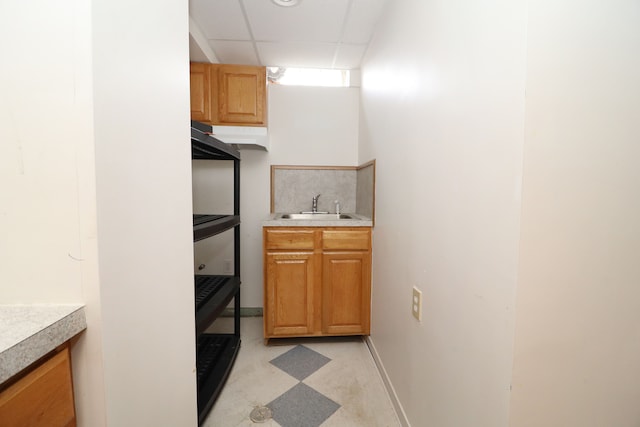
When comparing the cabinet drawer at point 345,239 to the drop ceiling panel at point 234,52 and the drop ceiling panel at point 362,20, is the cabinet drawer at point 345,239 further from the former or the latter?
the drop ceiling panel at point 234,52

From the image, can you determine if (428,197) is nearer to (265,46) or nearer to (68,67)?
(68,67)

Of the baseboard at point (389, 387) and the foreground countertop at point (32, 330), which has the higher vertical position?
the foreground countertop at point (32, 330)

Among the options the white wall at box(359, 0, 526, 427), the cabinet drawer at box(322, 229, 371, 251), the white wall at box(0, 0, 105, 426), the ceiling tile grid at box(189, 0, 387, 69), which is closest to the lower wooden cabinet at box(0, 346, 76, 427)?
the white wall at box(0, 0, 105, 426)

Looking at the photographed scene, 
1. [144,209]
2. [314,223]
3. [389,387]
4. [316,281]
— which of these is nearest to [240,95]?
[314,223]

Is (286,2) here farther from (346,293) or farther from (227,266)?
(227,266)

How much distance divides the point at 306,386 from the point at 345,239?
97 centimetres

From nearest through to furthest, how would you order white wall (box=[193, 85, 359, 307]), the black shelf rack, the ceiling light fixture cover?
the black shelf rack, the ceiling light fixture cover, white wall (box=[193, 85, 359, 307])

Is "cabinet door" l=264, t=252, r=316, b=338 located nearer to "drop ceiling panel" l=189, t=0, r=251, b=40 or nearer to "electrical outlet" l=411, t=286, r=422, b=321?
"electrical outlet" l=411, t=286, r=422, b=321

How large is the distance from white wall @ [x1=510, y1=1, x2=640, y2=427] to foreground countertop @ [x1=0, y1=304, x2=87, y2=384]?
3.21ft

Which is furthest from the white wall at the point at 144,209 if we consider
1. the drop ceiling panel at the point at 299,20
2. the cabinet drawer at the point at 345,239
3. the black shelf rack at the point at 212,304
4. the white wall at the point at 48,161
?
the cabinet drawer at the point at 345,239

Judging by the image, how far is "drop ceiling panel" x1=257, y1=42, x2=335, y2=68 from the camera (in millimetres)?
2031

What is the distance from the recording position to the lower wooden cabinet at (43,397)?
0.42 metres

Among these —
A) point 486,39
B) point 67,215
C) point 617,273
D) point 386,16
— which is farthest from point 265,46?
point 617,273

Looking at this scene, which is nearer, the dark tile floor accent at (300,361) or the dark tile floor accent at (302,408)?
the dark tile floor accent at (302,408)
